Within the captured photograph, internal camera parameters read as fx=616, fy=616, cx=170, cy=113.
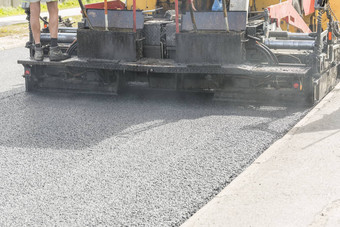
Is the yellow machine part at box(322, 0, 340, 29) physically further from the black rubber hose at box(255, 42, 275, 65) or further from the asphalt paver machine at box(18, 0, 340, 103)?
the black rubber hose at box(255, 42, 275, 65)

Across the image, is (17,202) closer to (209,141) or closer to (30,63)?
(209,141)

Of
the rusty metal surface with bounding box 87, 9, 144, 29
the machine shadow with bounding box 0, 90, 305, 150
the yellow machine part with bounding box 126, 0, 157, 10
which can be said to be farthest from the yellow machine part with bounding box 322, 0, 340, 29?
the rusty metal surface with bounding box 87, 9, 144, 29

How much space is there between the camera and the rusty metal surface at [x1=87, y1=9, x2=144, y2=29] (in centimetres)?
805

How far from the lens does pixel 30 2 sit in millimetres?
8094

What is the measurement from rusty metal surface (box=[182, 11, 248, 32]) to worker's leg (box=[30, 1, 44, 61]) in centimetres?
196

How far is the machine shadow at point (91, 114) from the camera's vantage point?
6367 mm

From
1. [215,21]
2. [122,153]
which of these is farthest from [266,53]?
[122,153]

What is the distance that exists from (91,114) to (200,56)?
5.20 feet

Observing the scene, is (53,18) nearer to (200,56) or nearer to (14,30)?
(200,56)

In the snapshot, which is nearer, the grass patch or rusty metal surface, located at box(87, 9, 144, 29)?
rusty metal surface, located at box(87, 9, 144, 29)

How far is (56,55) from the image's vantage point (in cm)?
819

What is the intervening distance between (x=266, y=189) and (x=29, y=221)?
1789 millimetres

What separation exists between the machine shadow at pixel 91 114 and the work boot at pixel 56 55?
534mm

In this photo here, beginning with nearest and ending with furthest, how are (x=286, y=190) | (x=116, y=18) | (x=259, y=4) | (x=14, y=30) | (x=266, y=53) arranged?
(x=286, y=190) → (x=266, y=53) → (x=116, y=18) → (x=259, y=4) → (x=14, y=30)
